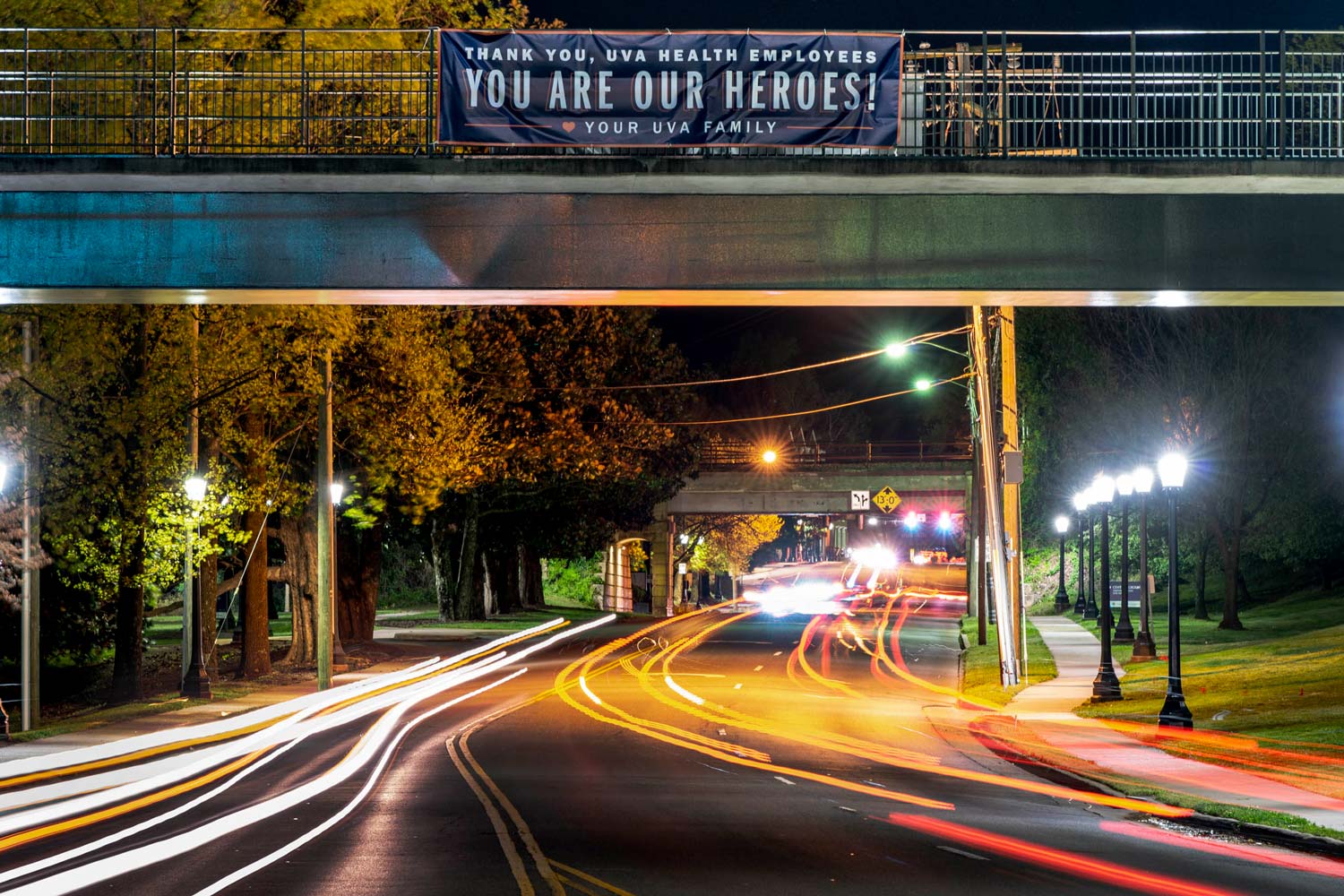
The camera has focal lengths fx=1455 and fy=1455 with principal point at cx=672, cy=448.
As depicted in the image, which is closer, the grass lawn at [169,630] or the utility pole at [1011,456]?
the utility pole at [1011,456]

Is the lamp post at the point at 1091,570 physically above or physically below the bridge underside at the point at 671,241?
below

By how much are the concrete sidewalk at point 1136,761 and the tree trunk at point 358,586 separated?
72.7ft

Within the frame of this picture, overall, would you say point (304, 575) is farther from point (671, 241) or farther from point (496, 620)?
point (671, 241)

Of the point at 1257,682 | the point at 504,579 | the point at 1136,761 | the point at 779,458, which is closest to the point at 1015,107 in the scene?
the point at 1136,761

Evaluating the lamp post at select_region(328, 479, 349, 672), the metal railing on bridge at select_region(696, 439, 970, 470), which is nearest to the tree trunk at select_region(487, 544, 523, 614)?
the metal railing on bridge at select_region(696, 439, 970, 470)

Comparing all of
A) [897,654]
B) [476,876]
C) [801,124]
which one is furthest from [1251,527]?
[476,876]

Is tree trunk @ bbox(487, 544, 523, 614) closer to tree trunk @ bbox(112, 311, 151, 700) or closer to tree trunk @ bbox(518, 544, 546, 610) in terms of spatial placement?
tree trunk @ bbox(518, 544, 546, 610)

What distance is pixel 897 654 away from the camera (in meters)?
46.4

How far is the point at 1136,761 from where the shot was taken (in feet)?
65.6

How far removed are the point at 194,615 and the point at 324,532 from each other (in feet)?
10.9

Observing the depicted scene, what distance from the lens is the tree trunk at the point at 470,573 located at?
185 feet

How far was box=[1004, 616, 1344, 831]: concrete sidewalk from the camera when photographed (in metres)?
15.7

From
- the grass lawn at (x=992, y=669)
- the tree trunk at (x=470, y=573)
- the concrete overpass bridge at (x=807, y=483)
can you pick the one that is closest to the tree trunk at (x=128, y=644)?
the grass lawn at (x=992, y=669)

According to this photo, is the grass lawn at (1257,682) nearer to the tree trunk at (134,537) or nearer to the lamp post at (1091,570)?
the lamp post at (1091,570)
